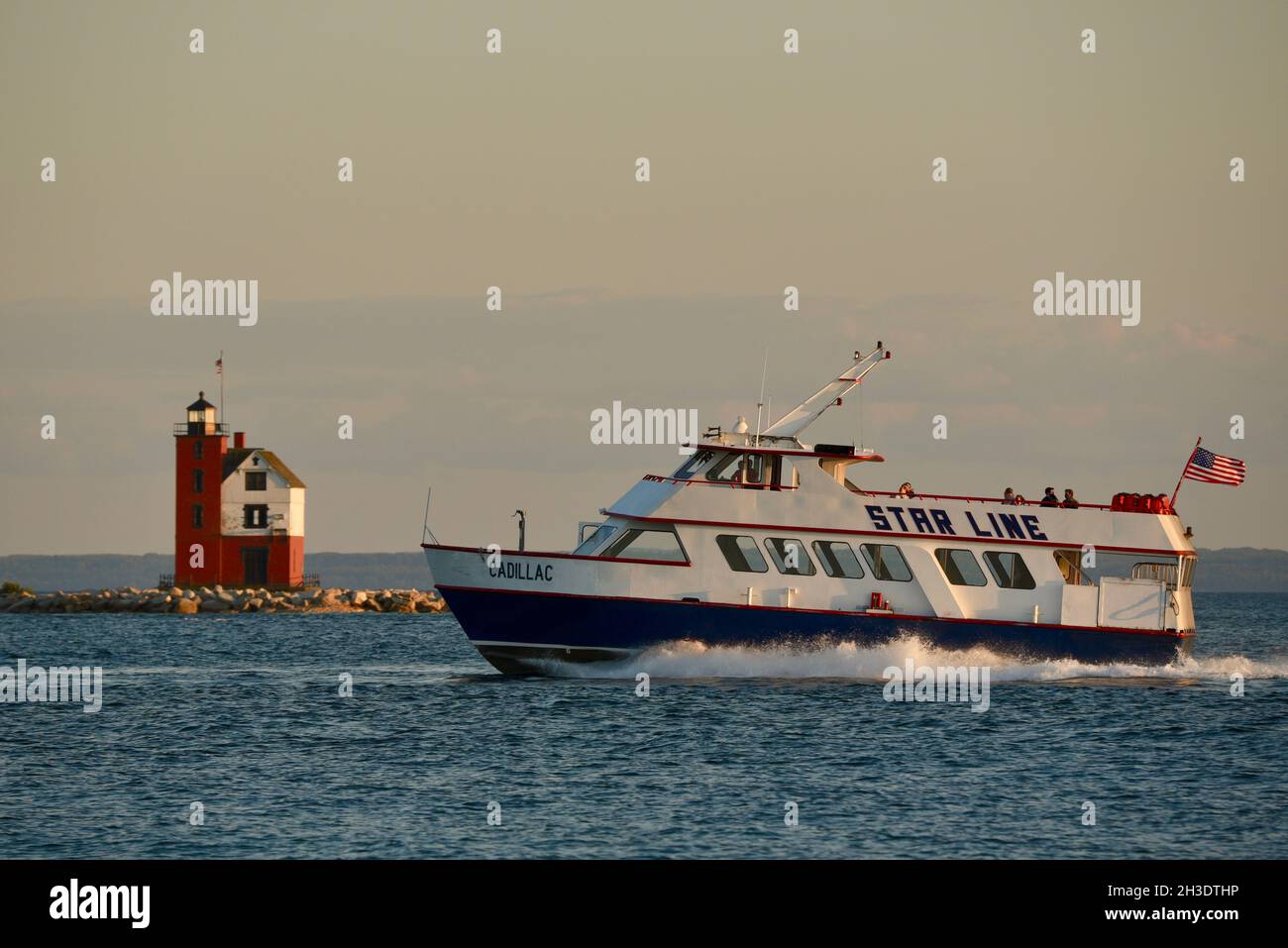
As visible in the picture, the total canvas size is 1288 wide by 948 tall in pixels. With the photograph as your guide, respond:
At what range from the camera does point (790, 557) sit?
104 ft

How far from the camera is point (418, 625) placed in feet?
260

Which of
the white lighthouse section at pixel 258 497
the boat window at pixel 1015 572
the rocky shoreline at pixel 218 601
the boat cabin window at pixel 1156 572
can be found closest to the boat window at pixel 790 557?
the boat window at pixel 1015 572

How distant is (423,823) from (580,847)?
2244 mm

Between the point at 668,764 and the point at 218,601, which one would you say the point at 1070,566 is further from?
the point at 218,601

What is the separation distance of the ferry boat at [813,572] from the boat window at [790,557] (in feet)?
0.10

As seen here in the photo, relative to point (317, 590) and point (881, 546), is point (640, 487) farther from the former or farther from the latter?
point (317, 590)

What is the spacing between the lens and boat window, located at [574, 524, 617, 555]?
3175 cm

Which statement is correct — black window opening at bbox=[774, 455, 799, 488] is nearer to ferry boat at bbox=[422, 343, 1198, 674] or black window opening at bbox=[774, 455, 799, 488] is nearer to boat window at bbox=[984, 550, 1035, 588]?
ferry boat at bbox=[422, 343, 1198, 674]

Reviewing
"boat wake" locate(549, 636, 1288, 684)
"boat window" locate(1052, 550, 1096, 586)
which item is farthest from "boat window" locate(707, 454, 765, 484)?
"boat window" locate(1052, 550, 1096, 586)

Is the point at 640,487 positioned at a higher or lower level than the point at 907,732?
higher

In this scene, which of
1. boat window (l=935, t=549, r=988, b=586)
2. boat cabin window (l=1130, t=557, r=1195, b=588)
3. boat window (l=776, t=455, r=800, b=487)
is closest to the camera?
boat window (l=776, t=455, r=800, b=487)

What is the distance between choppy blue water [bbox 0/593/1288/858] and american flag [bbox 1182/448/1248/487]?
3.91 metres
